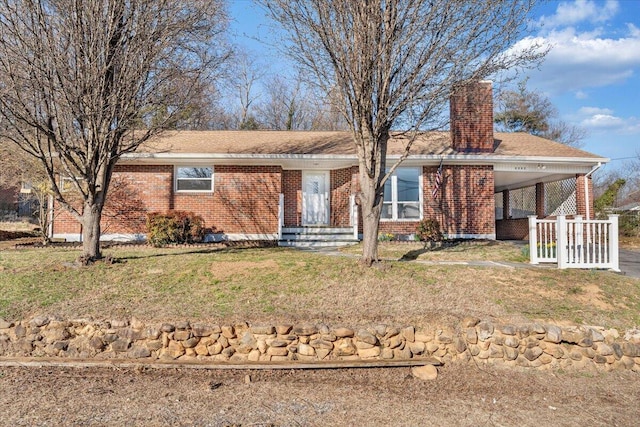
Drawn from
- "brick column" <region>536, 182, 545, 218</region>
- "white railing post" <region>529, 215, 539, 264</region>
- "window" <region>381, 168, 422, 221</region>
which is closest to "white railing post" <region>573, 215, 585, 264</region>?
"white railing post" <region>529, 215, 539, 264</region>

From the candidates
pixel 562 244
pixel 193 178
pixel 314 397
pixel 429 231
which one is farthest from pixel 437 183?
pixel 314 397

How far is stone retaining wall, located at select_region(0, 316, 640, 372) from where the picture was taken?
17.1 ft

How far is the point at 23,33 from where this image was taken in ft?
20.8

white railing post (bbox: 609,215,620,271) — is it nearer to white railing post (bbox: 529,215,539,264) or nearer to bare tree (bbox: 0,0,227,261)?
white railing post (bbox: 529,215,539,264)

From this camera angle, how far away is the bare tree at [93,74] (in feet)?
20.7

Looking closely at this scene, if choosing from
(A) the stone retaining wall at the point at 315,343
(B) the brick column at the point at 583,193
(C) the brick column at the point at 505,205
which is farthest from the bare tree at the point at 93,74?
(C) the brick column at the point at 505,205

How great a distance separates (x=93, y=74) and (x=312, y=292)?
188 inches

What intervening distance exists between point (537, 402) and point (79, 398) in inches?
186

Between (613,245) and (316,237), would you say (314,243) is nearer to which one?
(316,237)

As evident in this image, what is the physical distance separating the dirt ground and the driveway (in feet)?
13.3

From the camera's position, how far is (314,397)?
433cm

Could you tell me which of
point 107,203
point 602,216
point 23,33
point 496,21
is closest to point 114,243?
point 107,203

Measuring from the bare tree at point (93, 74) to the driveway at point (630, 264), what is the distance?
941 centimetres

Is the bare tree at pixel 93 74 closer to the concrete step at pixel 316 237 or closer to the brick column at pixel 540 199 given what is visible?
the concrete step at pixel 316 237
